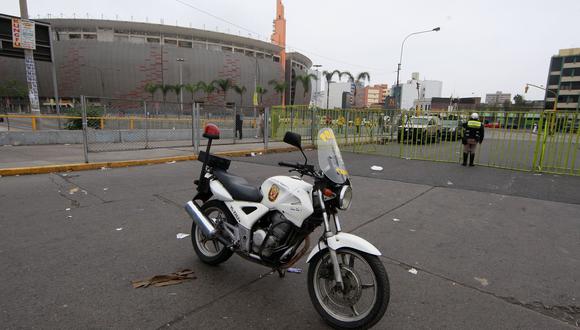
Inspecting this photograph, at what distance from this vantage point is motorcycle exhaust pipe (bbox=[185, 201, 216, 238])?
3.24 m

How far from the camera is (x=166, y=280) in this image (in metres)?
3.17

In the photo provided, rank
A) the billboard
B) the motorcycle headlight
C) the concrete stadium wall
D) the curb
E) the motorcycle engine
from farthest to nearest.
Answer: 1. the concrete stadium wall
2. the billboard
3. the curb
4. the motorcycle engine
5. the motorcycle headlight

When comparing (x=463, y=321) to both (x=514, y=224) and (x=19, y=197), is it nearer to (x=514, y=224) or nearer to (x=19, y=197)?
(x=514, y=224)

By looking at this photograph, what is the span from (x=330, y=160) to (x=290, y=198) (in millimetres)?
453

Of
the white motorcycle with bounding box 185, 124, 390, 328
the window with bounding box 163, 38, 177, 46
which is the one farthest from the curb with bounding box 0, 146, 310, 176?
the window with bounding box 163, 38, 177, 46

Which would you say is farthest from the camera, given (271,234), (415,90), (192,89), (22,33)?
(415,90)

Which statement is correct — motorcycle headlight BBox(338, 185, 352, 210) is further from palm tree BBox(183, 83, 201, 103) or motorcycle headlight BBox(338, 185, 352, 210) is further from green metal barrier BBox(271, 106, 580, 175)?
palm tree BBox(183, 83, 201, 103)

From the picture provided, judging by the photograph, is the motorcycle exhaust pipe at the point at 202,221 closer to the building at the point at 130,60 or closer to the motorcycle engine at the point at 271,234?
the motorcycle engine at the point at 271,234

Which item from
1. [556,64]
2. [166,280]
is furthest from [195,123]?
[556,64]

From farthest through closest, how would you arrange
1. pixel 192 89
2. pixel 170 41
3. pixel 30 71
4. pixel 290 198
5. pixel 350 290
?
1. pixel 170 41
2. pixel 192 89
3. pixel 30 71
4. pixel 290 198
5. pixel 350 290

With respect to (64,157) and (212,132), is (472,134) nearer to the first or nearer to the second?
(212,132)

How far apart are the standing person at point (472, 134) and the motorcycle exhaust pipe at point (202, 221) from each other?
990 cm

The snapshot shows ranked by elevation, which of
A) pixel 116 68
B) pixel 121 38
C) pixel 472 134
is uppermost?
pixel 121 38

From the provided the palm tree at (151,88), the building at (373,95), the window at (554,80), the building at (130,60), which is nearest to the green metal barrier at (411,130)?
the palm tree at (151,88)
